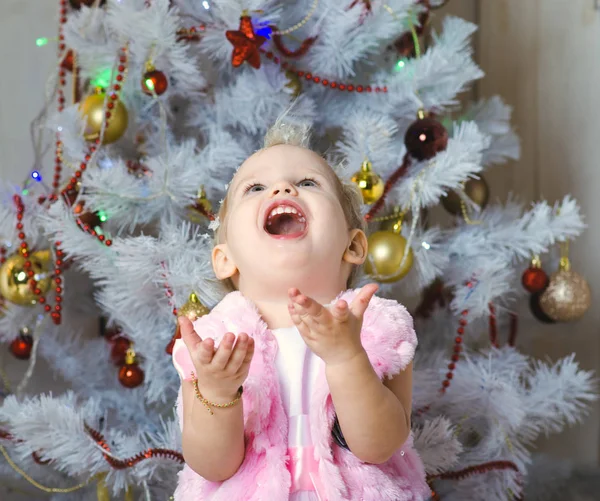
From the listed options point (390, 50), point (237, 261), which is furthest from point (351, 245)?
point (390, 50)

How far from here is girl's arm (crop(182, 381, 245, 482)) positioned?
0.70 metres

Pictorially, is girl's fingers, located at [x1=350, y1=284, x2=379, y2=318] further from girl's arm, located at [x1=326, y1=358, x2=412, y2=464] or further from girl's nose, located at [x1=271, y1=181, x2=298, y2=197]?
girl's nose, located at [x1=271, y1=181, x2=298, y2=197]

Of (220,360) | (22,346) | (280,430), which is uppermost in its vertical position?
(220,360)

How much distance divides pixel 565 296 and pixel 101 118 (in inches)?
31.8

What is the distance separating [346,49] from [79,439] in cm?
69

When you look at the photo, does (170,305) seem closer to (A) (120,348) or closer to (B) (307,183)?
(A) (120,348)

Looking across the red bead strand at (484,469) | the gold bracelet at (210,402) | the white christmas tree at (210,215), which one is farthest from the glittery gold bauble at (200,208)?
the red bead strand at (484,469)

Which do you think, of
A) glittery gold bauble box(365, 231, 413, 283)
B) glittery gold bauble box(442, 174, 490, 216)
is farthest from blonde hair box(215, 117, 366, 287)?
glittery gold bauble box(442, 174, 490, 216)

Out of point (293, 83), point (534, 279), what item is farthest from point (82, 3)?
point (534, 279)

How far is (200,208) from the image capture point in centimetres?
108

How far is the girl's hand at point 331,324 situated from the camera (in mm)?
638

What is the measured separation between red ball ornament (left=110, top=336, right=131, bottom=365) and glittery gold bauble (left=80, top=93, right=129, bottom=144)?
310mm

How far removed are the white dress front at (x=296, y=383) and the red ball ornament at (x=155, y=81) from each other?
449 mm

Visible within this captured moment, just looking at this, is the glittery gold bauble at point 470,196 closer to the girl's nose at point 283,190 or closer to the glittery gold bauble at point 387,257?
the glittery gold bauble at point 387,257
